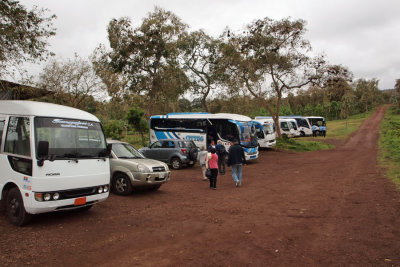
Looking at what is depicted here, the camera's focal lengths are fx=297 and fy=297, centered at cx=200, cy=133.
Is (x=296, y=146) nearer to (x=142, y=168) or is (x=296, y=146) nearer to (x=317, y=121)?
(x=317, y=121)

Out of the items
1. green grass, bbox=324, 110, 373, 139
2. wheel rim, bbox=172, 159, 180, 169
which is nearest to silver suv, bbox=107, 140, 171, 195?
wheel rim, bbox=172, 159, 180, 169

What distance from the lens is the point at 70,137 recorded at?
6926 mm

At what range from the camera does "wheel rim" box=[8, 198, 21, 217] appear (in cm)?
639

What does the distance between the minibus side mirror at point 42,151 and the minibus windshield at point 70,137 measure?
174 millimetres

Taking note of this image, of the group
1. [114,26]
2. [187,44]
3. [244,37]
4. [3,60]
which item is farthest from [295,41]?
[3,60]

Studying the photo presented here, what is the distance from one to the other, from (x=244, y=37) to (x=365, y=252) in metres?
23.3

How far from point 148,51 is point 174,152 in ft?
33.3

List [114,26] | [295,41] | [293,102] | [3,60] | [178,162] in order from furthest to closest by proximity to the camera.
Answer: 1. [293,102]
2. [295,41]
3. [114,26]
4. [178,162]
5. [3,60]

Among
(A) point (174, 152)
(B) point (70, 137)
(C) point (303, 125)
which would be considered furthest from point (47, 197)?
(C) point (303, 125)

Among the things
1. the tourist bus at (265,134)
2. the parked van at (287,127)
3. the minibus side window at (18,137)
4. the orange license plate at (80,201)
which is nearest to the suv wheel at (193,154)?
the orange license plate at (80,201)

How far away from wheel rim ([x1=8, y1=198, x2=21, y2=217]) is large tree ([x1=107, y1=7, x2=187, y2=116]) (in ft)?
60.6

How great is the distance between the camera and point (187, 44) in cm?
Answer: 2828

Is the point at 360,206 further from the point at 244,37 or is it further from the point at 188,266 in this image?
the point at 244,37

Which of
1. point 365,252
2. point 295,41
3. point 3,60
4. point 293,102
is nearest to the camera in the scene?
point 365,252
